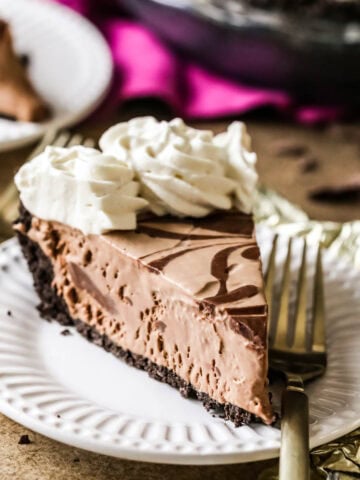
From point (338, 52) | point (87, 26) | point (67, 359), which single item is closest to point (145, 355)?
point (67, 359)

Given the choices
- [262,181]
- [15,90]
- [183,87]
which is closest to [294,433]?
→ [262,181]

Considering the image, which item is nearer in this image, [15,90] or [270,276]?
[270,276]

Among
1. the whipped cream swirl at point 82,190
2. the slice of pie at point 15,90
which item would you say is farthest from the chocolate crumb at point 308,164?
the whipped cream swirl at point 82,190

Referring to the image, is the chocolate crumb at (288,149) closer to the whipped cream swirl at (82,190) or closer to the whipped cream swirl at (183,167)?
the whipped cream swirl at (183,167)

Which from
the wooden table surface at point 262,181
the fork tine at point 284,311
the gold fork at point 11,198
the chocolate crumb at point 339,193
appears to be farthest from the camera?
the chocolate crumb at point 339,193

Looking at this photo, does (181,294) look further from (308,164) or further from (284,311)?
(308,164)

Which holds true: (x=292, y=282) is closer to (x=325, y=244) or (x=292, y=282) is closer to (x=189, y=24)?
(x=325, y=244)

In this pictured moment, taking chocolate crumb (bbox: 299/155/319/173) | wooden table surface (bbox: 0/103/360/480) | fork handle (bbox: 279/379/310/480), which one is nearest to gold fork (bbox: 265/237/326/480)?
fork handle (bbox: 279/379/310/480)
